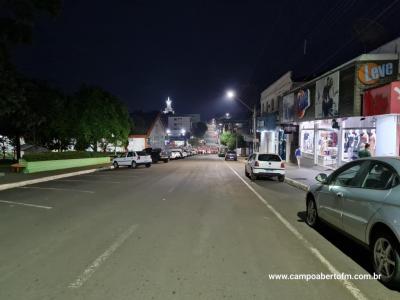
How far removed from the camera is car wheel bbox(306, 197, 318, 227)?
8.05 m

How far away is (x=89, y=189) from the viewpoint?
15719 millimetres

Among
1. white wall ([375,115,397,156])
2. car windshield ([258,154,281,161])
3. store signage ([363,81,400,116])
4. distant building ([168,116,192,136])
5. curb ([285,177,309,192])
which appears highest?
distant building ([168,116,192,136])

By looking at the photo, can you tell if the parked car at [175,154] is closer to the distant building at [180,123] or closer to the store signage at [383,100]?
the store signage at [383,100]

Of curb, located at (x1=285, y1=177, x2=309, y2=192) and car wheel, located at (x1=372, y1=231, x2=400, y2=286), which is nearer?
car wheel, located at (x1=372, y1=231, x2=400, y2=286)

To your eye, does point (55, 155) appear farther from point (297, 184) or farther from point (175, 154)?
point (175, 154)

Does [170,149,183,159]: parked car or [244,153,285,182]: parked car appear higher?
[244,153,285,182]: parked car

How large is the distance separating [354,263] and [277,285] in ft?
5.76

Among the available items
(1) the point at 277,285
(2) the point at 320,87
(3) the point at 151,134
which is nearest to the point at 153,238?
(1) the point at 277,285

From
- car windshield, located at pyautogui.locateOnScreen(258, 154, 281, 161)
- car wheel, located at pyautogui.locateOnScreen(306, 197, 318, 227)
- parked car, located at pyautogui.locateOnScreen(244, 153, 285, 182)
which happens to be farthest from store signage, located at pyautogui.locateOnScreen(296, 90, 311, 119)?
car wheel, located at pyautogui.locateOnScreen(306, 197, 318, 227)

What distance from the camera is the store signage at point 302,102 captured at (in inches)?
1068

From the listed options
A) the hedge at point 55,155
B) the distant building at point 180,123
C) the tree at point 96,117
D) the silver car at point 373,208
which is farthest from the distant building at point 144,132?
the distant building at point 180,123

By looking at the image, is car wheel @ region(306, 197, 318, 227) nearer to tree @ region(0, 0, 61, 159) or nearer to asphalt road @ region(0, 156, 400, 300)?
asphalt road @ region(0, 156, 400, 300)

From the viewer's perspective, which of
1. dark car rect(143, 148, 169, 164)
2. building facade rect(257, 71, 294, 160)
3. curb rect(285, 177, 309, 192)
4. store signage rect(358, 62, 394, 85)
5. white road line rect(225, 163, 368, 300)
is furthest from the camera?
dark car rect(143, 148, 169, 164)

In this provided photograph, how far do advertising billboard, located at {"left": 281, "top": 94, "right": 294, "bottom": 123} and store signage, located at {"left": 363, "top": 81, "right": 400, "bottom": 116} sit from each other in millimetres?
13754
